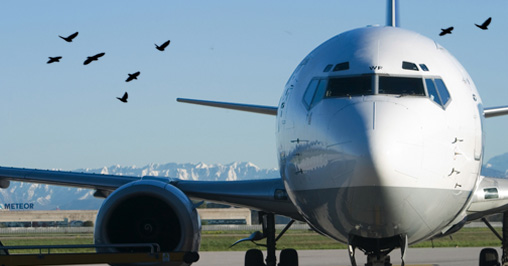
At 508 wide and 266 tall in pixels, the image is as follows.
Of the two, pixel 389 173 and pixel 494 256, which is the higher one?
pixel 389 173

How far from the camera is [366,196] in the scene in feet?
32.6

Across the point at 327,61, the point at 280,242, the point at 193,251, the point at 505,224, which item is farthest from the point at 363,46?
the point at 280,242

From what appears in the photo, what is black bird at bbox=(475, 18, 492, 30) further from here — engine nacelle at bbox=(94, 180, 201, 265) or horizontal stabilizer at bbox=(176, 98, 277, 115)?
engine nacelle at bbox=(94, 180, 201, 265)

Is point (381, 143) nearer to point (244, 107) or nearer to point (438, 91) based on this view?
point (438, 91)

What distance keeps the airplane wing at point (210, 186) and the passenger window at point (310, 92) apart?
358 cm

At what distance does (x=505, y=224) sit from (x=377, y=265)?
5.86 meters

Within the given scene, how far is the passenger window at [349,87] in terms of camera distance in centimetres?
1095

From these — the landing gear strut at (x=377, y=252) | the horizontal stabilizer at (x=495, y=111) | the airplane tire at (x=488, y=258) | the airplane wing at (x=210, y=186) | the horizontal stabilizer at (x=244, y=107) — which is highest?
the horizontal stabilizer at (x=244, y=107)

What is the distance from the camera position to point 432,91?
11211mm

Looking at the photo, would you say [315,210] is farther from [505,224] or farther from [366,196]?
[505,224]

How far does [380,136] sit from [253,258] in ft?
26.8

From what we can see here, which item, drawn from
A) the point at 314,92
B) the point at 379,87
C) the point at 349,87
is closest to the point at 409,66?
the point at 379,87

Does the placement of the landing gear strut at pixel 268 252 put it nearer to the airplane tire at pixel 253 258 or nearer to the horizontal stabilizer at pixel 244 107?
the airplane tire at pixel 253 258

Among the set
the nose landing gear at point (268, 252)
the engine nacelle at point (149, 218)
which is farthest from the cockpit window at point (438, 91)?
the nose landing gear at point (268, 252)
